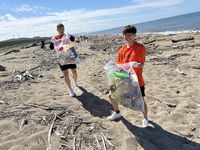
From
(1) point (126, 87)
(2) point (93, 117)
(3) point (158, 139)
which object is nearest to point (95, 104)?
(2) point (93, 117)

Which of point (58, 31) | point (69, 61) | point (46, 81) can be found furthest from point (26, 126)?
point (46, 81)

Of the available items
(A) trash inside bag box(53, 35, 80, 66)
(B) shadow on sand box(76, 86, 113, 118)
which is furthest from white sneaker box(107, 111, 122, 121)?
(A) trash inside bag box(53, 35, 80, 66)

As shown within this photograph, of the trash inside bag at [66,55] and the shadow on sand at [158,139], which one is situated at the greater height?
the trash inside bag at [66,55]

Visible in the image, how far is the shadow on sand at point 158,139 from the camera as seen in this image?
3809 mm

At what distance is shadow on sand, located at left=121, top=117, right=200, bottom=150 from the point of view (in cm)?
381

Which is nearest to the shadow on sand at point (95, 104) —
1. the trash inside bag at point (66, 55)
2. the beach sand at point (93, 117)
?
the beach sand at point (93, 117)

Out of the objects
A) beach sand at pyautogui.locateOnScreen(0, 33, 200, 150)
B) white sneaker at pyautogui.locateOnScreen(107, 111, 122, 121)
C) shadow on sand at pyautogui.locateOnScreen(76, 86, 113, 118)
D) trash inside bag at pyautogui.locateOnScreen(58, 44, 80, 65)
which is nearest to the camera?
beach sand at pyautogui.locateOnScreen(0, 33, 200, 150)

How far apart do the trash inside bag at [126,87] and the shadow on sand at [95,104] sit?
3.74 feet

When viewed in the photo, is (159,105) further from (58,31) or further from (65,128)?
(58,31)

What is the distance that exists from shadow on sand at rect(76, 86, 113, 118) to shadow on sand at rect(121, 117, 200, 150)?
35.4 inches

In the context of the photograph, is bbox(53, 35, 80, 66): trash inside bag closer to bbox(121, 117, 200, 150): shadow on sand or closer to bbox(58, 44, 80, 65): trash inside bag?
bbox(58, 44, 80, 65): trash inside bag

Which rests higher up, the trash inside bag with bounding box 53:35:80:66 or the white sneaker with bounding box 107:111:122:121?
the trash inside bag with bounding box 53:35:80:66

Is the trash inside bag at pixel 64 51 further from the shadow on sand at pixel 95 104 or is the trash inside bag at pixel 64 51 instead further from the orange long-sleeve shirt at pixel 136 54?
the orange long-sleeve shirt at pixel 136 54

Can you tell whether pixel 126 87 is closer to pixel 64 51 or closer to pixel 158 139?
pixel 158 139
